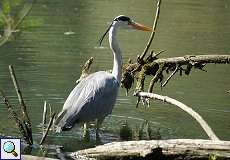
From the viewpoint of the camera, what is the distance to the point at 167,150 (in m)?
4.84

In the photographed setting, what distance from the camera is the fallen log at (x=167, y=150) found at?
473cm

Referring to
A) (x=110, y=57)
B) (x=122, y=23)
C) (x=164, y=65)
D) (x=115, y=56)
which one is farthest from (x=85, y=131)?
(x=110, y=57)

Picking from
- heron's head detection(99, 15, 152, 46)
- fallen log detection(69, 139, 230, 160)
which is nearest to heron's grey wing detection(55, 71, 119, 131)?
heron's head detection(99, 15, 152, 46)

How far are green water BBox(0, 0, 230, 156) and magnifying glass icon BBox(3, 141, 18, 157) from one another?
0.75m

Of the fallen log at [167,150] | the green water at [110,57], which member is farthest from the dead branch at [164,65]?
the fallen log at [167,150]

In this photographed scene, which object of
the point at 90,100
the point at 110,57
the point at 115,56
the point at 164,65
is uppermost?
the point at 115,56

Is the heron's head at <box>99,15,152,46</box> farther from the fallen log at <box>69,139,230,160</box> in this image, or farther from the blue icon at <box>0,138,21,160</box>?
the blue icon at <box>0,138,21,160</box>

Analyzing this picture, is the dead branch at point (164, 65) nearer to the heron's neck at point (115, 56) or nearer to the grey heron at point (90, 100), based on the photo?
the heron's neck at point (115, 56)

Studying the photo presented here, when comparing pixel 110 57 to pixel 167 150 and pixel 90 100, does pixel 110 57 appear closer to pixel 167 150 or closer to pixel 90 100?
pixel 90 100

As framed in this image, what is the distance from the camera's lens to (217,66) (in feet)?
38.0

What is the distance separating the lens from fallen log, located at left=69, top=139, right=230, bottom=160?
4730mm

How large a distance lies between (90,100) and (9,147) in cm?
247

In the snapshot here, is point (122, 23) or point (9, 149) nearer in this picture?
point (9, 149)

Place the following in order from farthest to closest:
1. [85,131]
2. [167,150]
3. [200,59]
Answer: [200,59]
[85,131]
[167,150]
